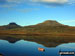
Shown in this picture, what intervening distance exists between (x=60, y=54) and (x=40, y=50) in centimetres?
1807

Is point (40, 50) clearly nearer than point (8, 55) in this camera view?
No

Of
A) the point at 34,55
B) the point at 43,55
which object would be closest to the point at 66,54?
the point at 43,55

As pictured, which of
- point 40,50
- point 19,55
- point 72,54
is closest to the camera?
point 19,55

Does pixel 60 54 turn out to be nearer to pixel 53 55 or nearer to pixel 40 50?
pixel 53 55

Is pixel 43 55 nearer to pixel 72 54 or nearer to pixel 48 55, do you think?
pixel 48 55

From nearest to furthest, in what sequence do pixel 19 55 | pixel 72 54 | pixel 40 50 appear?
pixel 19 55 → pixel 72 54 → pixel 40 50

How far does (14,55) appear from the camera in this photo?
8356 cm

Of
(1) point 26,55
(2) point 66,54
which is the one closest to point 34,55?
(1) point 26,55

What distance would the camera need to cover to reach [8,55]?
275ft

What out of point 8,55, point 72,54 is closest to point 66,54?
point 72,54

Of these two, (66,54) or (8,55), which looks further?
(66,54)

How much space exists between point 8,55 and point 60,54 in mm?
34553

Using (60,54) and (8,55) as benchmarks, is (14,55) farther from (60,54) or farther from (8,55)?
(60,54)

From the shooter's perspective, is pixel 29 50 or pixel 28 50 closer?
pixel 29 50
